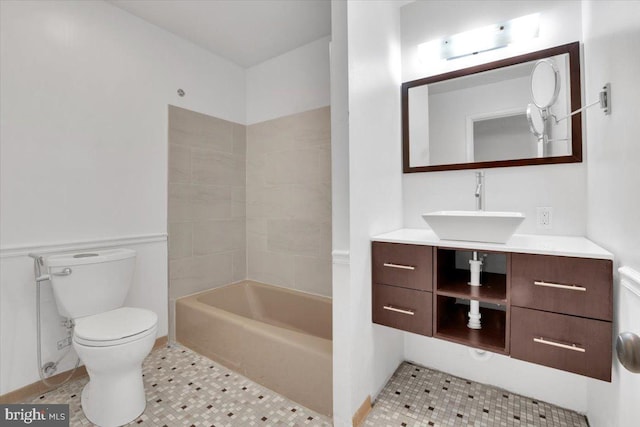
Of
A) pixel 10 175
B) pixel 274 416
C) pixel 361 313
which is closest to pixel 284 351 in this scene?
pixel 274 416

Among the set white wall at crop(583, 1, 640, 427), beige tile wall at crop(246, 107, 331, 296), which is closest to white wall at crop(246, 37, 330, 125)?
beige tile wall at crop(246, 107, 331, 296)

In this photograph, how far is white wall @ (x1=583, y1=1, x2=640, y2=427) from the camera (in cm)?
92

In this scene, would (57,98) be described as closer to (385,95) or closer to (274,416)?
(385,95)

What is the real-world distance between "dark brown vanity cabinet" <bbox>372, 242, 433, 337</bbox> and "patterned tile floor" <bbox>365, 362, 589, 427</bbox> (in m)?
0.46

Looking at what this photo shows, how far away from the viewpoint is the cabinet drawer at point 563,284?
1.12 meters

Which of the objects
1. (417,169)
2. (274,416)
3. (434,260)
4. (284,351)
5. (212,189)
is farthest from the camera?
(212,189)

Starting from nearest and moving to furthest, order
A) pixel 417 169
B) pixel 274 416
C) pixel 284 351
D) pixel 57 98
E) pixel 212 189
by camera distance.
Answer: pixel 274 416 → pixel 284 351 → pixel 57 98 → pixel 417 169 → pixel 212 189

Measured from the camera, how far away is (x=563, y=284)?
1.20 meters

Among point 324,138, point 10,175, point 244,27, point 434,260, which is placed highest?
point 244,27

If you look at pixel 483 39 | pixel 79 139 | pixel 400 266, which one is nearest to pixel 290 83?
pixel 483 39

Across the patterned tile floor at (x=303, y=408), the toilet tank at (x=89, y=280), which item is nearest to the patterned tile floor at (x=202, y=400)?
the patterned tile floor at (x=303, y=408)

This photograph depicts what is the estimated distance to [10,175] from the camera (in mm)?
1664

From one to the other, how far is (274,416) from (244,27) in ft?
Answer: 8.81

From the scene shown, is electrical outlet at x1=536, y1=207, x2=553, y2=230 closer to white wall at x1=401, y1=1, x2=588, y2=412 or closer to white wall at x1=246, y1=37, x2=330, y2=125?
white wall at x1=401, y1=1, x2=588, y2=412
